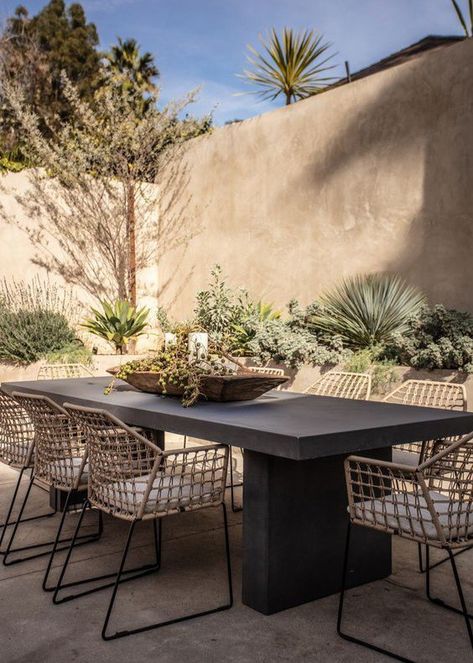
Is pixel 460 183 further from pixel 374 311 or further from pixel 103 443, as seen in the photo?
pixel 103 443

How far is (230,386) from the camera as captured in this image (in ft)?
10.7

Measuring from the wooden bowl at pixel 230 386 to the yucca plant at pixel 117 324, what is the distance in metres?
5.73

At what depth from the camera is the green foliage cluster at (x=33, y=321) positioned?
8383 millimetres

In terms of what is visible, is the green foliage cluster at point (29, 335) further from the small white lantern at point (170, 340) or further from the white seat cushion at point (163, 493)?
the white seat cushion at point (163, 493)

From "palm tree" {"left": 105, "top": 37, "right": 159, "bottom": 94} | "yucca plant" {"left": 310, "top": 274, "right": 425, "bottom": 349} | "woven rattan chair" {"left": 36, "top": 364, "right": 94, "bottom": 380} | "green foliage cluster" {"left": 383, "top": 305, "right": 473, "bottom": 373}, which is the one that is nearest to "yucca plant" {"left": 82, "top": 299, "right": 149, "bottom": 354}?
"yucca plant" {"left": 310, "top": 274, "right": 425, "bottom": 349}

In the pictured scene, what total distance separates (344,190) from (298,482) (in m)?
5.98

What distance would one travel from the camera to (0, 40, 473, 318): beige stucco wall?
7.14m

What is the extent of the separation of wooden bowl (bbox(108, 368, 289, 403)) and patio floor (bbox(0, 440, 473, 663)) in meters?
0.77

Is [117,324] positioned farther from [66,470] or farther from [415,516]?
[415,516]

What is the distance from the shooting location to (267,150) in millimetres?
9242

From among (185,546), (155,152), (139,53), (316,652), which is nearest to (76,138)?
(155,152)

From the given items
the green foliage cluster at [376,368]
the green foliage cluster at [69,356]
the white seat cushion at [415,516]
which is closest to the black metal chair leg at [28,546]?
the white seat cushion at [415,516]

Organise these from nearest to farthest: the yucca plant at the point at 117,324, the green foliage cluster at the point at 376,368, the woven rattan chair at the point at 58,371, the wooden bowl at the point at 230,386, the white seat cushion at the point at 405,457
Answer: the wooden bowl at the point at 230,386 → the white seat cushion at the point at 405,457 → the woven rattan chair at the point at 58,371 → the green foliage cluster at the point at 376,368 → the yucca plant at the point at 117,324

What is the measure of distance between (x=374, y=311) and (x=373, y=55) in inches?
370
